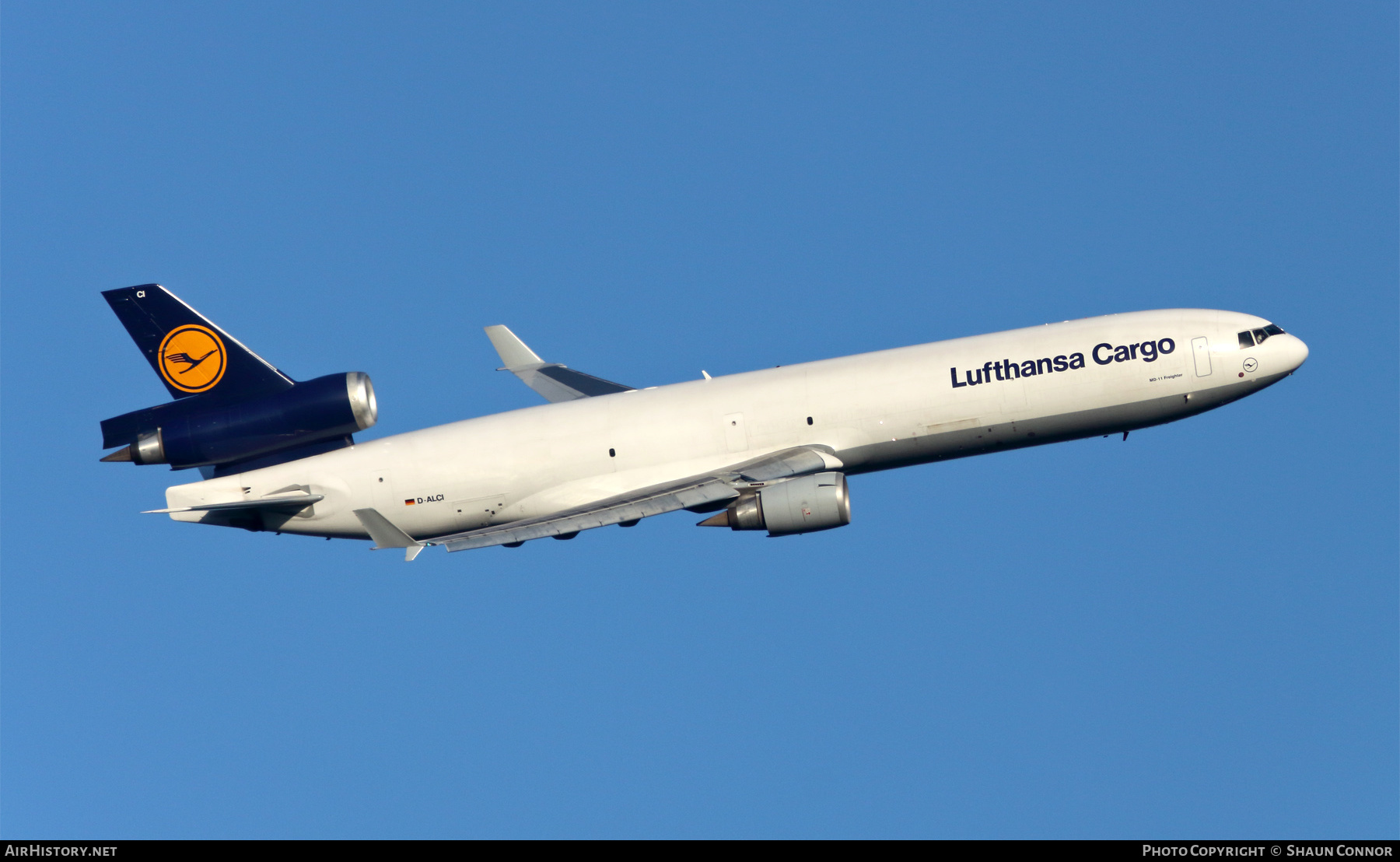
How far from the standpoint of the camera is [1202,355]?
5303cm

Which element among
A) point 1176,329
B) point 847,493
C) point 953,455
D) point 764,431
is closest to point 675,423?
point 764,431

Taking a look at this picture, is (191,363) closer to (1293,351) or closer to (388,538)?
(388,538)

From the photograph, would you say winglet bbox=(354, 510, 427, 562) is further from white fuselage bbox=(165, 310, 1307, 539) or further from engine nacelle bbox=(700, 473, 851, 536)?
engine nacelle bbox=(700, 473, 851, 536)

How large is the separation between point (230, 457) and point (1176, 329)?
36989mm

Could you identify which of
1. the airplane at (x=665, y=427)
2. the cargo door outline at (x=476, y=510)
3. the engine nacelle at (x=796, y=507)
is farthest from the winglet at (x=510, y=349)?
the engine nacelle at (x=796, y=507)

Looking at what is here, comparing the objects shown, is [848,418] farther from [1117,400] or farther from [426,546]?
[426,546]

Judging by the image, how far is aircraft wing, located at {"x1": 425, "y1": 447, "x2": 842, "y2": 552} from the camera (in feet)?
165

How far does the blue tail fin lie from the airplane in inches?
2.4

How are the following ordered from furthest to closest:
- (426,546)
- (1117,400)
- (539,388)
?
(539,388), (1117,400), (426,546)

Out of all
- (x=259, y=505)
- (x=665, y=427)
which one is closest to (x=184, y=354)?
(x=259, y=505)

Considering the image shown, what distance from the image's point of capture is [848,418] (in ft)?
175

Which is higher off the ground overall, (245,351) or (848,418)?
(245,351)

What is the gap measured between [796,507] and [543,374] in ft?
60.2

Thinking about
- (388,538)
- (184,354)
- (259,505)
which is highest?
(184,354)
